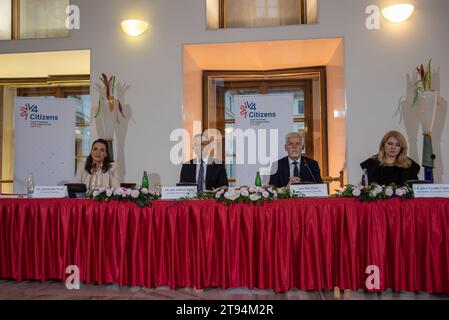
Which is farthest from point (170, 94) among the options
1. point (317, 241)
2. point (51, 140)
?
point (317, 241)

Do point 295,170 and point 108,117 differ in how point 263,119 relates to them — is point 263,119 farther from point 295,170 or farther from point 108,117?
point 108,117

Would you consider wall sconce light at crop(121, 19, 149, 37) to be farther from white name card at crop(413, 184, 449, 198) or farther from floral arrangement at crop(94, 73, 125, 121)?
white name card at crop(413, 184, 449, 198)

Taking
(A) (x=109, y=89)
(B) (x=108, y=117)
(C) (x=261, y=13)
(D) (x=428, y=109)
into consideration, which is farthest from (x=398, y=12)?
(B) (x=108, y=117)

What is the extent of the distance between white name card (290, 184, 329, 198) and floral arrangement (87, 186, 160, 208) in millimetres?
993

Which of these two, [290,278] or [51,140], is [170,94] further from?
[290,278]

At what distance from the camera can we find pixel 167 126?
434cm

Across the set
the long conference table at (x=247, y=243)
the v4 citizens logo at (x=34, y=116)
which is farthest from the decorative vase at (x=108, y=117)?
the long conference table at (x=247, y=243)

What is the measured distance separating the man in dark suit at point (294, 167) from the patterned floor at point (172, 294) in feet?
3.77

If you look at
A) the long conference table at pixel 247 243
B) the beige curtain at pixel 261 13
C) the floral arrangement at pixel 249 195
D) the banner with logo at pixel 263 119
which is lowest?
the long conference table at pixel 247 243

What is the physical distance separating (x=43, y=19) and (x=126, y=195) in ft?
12.1

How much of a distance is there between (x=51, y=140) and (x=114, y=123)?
0.80m

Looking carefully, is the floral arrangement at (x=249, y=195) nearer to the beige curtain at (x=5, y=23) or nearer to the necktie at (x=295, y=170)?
the necktie at (x=295, y=170)

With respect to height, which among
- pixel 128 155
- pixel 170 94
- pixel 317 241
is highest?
pixel 170 94

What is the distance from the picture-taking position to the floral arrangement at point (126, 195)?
2.46 metres
